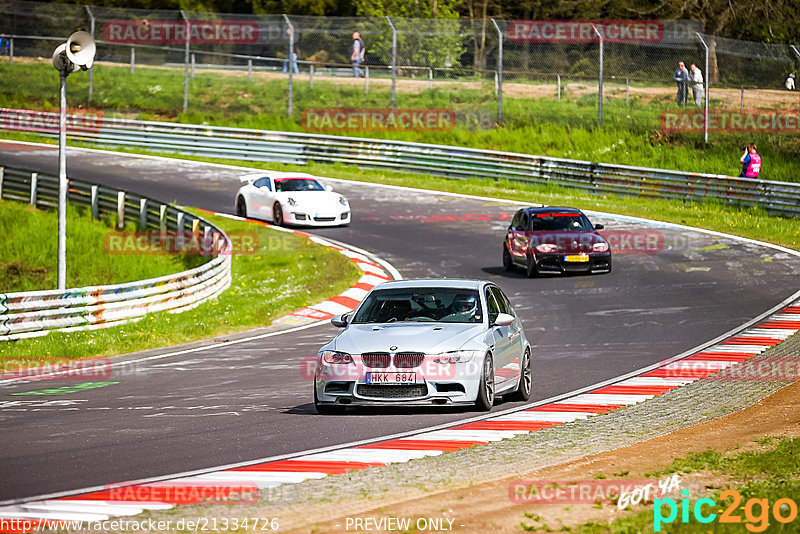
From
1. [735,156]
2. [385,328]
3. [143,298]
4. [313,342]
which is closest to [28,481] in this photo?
[385,328]

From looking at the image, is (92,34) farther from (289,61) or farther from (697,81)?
(697,81)

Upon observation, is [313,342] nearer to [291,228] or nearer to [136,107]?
[291,228]

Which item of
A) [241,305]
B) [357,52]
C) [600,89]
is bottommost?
[241,305]

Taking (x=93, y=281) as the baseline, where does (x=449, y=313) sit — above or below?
above

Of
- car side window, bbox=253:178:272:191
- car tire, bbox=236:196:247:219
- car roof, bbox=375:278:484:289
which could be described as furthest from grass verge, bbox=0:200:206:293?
car roof, bbox=375:278:484:289

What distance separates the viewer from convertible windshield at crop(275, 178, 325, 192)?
101 feet

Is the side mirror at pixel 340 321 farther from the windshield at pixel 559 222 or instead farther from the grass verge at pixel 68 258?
the grass verge at pixel 68 258

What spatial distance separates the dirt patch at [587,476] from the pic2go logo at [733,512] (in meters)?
0.31

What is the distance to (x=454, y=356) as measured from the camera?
1150 cm

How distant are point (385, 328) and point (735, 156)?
Answer: 2555 centimetres

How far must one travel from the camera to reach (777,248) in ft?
87.1

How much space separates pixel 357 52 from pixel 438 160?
479cm

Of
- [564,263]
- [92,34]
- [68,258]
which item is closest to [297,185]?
[68,258]
